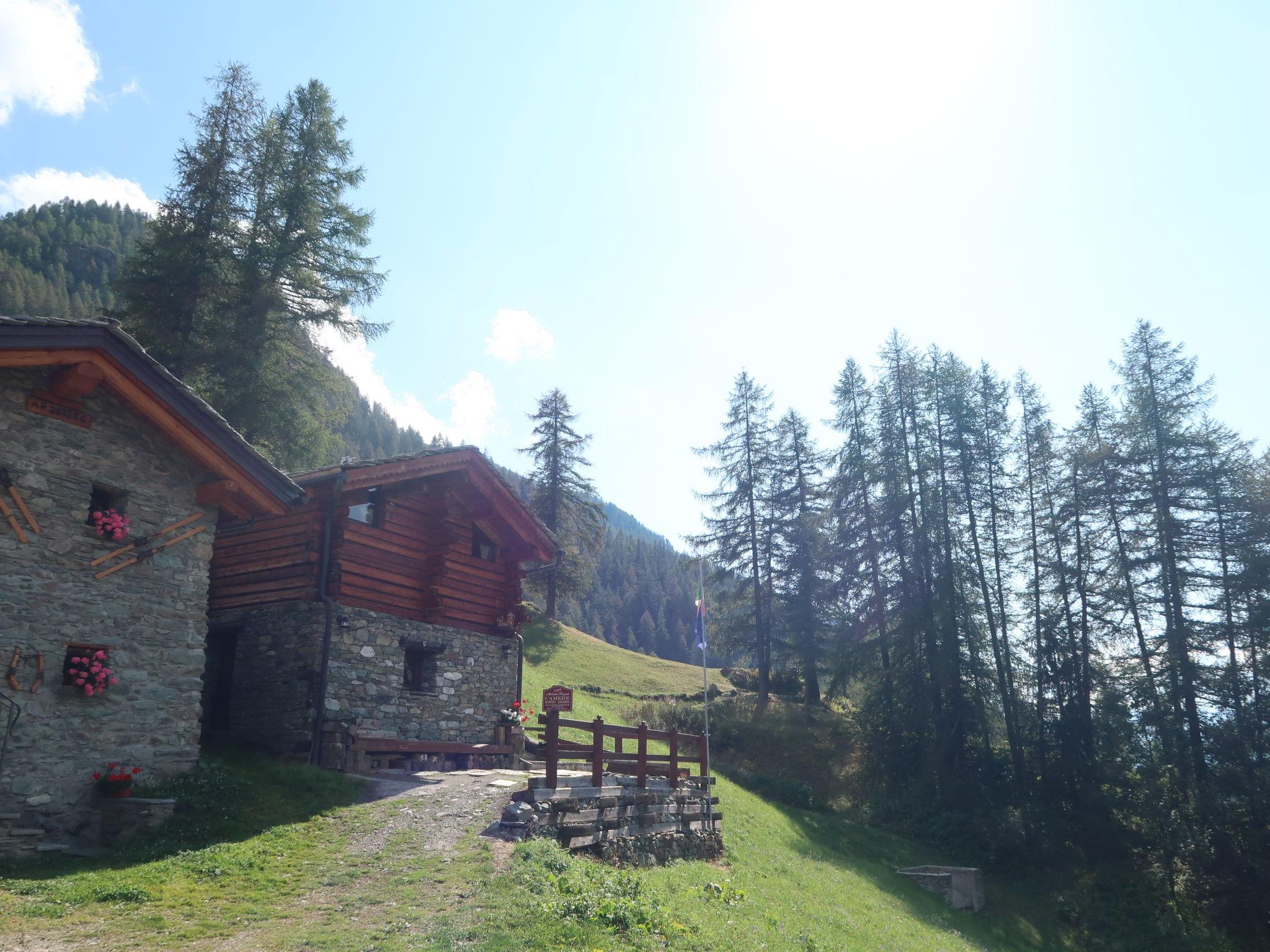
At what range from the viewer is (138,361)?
12.9 meters

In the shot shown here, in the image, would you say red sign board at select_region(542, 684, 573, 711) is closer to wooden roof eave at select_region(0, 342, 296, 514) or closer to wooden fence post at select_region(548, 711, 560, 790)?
wooden fence post at select_region(548, 711, 560, 790)

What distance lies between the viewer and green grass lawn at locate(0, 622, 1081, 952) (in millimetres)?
8445

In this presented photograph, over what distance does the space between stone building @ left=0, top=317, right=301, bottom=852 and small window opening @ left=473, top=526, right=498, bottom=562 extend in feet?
25.4

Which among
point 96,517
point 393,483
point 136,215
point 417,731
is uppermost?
point 136,215

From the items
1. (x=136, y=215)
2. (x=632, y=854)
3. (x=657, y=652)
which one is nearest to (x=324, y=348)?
(x=632, y=854)

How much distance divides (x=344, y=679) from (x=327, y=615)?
52.3 inches

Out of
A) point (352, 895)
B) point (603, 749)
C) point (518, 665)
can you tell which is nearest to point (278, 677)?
point (518, 665)

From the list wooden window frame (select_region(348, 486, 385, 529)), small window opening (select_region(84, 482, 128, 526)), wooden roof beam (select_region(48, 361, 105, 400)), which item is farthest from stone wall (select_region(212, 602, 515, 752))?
wooden roof beam (select_region(48, 361, 105, 400))

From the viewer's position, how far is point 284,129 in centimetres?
2877

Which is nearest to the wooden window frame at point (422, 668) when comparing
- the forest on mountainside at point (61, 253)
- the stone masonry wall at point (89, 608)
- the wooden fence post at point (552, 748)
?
the stone masonry wall at point (89, 608)

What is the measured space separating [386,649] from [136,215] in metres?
154

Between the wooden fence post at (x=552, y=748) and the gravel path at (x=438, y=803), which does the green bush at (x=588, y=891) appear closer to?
the gravel path at (x=438, y=803)

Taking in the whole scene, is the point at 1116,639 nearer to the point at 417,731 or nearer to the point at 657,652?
the point at 417,731

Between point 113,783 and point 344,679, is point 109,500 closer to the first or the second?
point 113,783
